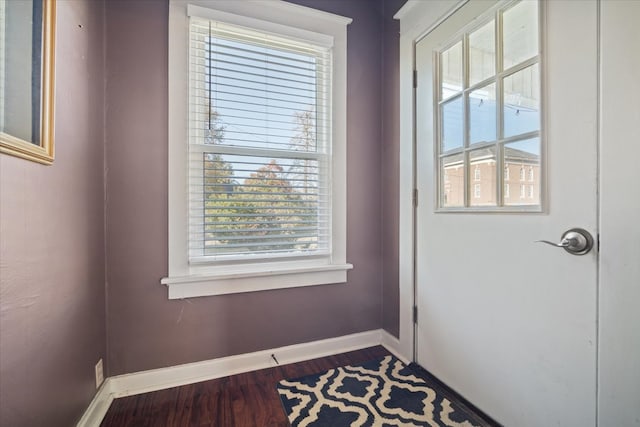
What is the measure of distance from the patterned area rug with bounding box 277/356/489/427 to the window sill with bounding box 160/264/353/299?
559mm

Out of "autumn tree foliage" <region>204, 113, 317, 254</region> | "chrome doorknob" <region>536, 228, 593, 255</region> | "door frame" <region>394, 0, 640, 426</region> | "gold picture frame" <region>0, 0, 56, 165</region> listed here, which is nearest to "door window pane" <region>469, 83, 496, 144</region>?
"door frame" <region>394, 0, 640, 426</region>

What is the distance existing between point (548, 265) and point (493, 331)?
419 millimetres

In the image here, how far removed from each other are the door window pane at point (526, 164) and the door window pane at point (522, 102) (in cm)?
6

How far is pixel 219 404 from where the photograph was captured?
147 centimetres

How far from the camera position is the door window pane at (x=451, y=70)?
149 cm

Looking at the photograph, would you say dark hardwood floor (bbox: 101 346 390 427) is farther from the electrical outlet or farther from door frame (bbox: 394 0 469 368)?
door frame (bbox: 394 0 469 368)

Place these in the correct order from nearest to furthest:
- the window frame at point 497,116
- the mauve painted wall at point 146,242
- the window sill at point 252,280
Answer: the window frame at point 497,116 → the mauve painted wall at point 146,242 → the window sill at point 252,280

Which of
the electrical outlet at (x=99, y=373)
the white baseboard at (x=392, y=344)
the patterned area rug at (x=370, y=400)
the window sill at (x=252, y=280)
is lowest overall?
the patterned area rug at (x=370, y=400)

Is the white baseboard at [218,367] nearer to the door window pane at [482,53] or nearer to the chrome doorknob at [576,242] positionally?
the chrome doorknob at [576,242]

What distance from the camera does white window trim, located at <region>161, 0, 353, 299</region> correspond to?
1614 mm

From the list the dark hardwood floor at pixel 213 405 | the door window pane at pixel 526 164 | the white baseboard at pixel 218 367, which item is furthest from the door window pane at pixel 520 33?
the dark hardwood floor at pixel 213 405

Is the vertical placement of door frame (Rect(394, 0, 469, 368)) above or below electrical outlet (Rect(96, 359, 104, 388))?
above

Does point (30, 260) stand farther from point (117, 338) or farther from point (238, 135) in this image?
point (238, 135)

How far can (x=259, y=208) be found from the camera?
5.92 feet
